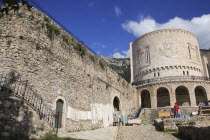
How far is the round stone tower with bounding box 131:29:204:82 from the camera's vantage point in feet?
100

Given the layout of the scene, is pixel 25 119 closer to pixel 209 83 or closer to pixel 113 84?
pixel 113 84

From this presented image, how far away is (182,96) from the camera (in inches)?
1104

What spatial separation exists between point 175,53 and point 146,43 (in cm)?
538

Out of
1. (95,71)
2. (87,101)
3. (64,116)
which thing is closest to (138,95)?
(95,71)

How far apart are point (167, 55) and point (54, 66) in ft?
80.7

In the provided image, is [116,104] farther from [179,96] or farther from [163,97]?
[179,96]

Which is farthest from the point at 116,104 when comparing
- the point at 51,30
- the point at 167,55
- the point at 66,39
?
the point at 167,55

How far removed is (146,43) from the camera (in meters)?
33.7

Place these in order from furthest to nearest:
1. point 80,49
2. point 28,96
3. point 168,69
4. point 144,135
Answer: point 168,69
point 80,49
point 144,135
point 28,96

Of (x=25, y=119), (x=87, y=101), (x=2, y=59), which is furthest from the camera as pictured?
(x=87, y=101)

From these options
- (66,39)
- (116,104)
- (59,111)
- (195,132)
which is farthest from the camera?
(116,104)

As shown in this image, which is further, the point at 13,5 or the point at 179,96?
the point at 179,96

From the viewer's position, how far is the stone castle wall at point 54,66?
934cm

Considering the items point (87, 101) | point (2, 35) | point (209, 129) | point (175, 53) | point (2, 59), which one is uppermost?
point (175, 53)
